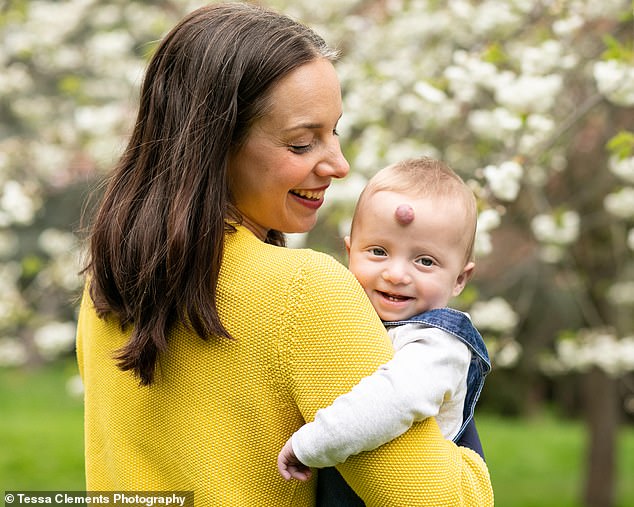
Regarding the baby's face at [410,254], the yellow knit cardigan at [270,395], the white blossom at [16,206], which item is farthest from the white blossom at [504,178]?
the white blossom at [16,206]

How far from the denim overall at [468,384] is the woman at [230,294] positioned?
5 cm

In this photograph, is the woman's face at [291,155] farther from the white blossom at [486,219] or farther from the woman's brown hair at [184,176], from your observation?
the white blossom at [486,219]

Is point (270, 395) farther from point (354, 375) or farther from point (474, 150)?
point (474, 150)

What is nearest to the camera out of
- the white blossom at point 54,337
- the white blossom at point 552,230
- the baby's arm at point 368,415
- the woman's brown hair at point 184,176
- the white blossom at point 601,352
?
the baby's arm at point 368,415

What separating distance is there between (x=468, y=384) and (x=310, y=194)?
423 mm

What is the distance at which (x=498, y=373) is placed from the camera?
10227mm

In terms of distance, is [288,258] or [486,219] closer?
[288,258]

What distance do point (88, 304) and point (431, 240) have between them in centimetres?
63

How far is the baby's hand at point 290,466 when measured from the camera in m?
1.37

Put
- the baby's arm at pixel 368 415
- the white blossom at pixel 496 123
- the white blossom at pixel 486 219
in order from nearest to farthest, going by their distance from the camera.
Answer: the baby's arm at pixel 368 415 < the white blossom at pixel 486 219 < the white blossom at pixel 496 123

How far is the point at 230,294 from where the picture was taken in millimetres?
1412

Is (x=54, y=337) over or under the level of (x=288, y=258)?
under

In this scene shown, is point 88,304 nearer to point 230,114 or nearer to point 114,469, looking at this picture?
point 114,469

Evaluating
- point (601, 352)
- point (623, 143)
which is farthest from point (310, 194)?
point (601, 352)
